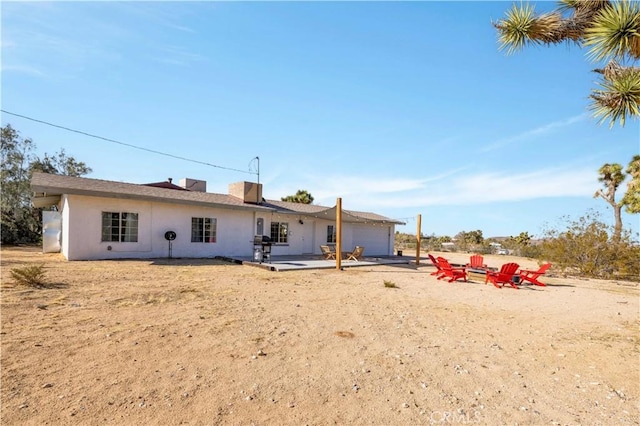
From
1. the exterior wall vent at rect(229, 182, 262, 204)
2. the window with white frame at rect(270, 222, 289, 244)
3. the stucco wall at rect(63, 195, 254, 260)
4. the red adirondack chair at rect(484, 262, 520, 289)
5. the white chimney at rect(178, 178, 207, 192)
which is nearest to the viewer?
the red adirondack chair at rect(484, 262, 520, 289)

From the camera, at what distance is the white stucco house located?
43.7 feet

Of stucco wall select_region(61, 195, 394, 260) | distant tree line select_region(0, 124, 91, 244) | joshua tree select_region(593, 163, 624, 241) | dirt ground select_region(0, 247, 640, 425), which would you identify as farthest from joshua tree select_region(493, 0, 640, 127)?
distant tree line select_region(0, 124, 91, 244)

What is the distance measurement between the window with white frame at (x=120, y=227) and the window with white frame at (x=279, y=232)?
6.83m

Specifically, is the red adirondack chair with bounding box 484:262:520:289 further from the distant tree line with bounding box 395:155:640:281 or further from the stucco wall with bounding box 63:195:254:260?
the stucco wall with bounding box 63:195:254:260

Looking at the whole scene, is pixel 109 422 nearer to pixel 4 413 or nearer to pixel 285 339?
pixel 4 413

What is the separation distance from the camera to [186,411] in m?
2.85

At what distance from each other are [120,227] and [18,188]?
16910 mm

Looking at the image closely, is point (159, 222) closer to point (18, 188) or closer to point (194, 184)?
point (194, 184)

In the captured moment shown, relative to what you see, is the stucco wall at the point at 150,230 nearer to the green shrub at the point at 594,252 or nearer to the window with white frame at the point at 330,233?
the window with white frame at the point at 330,233

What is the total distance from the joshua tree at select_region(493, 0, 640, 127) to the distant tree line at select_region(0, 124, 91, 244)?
94.4 ft

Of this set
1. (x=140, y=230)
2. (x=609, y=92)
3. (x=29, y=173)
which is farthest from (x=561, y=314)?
(x=29, y=173)

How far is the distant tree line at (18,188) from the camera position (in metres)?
23.0

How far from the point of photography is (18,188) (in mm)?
24688

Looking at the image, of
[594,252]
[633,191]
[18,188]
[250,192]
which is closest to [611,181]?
[633,191]
